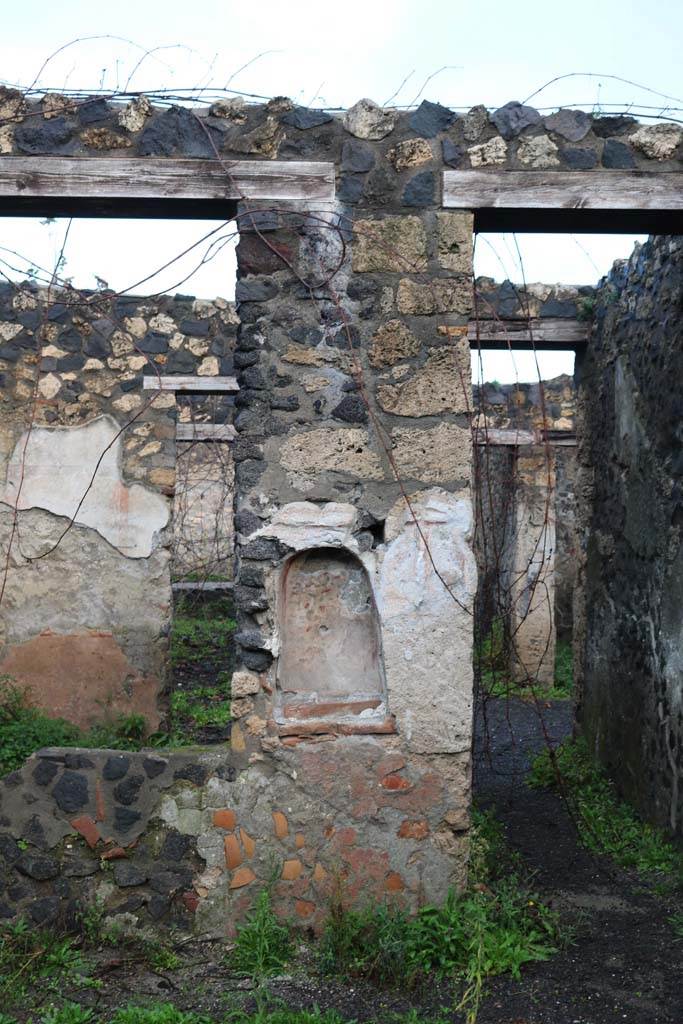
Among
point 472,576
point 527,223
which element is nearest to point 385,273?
point 527,223

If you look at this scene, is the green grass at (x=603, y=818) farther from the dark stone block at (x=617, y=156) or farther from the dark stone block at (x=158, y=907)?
the dark stone block at (x=617, y=156)

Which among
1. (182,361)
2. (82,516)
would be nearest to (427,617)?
(82,516)

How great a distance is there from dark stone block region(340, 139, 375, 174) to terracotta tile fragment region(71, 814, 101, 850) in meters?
2.70

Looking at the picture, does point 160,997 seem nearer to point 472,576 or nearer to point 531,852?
point 472,576

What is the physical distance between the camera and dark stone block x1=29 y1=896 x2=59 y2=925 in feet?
11.8

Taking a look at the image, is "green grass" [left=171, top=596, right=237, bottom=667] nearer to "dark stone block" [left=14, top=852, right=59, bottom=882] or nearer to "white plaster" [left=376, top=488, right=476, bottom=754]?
"dark stone block" [left=14, top=852, right=59, bottom=882]

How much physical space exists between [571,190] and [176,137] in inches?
61.0

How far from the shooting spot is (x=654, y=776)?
498 cm

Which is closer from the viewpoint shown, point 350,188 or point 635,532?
point 350,188

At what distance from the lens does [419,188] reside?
3.76 metres

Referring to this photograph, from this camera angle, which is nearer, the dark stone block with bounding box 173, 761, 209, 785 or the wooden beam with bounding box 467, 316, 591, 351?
the dark stone block with bounding box 173, 761, 209, 785

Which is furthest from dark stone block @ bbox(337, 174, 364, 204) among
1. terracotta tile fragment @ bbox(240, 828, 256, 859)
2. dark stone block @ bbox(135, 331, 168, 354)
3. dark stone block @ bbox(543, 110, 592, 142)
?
dark stone block @ bbox(135, 331, 168, 354)

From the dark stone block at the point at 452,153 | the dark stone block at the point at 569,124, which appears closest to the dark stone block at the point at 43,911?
the dark stone block at the point at 452,153

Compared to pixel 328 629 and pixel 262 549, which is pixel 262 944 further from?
pixel 262 549
